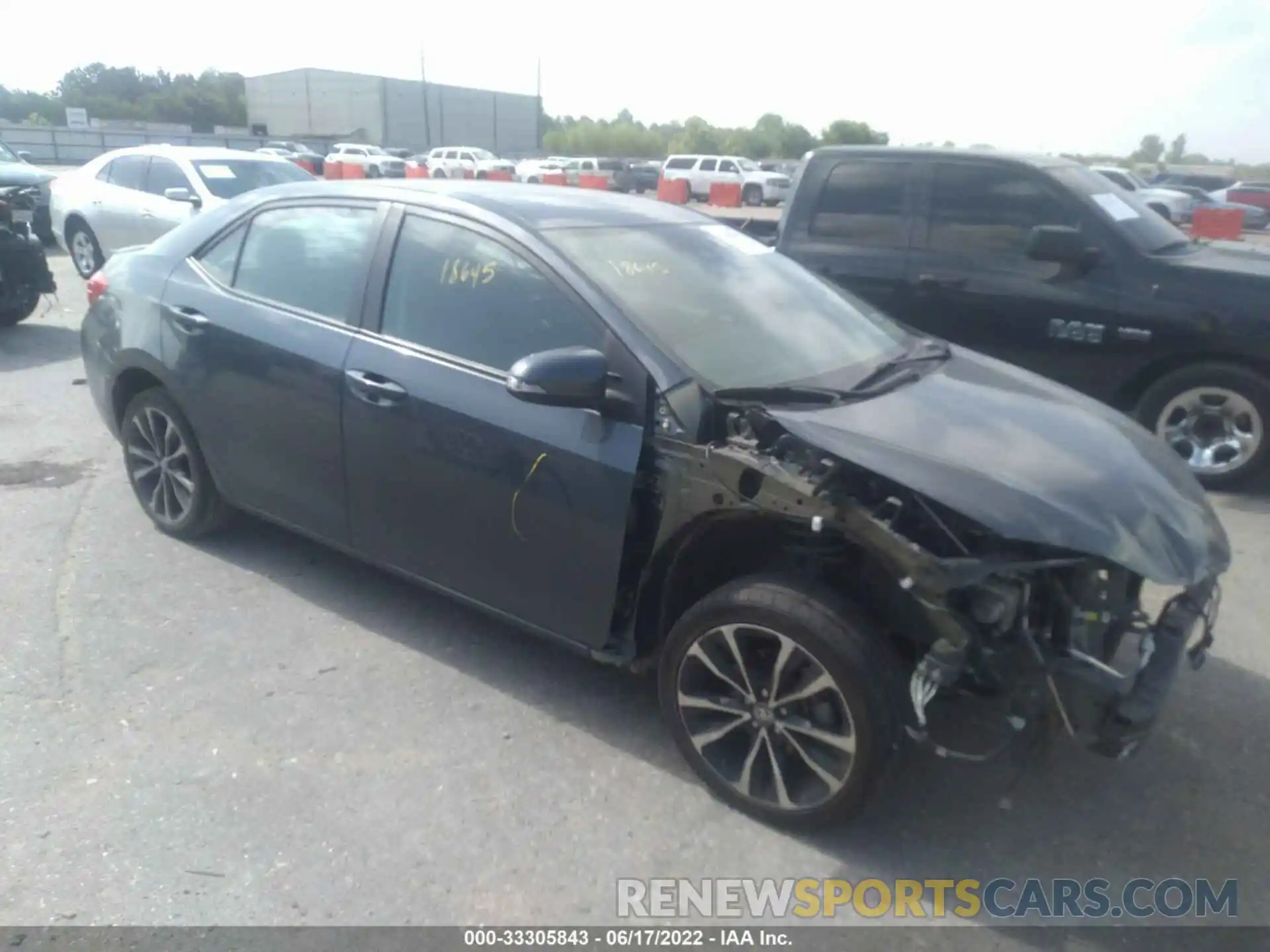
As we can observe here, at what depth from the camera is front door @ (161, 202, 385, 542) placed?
4023 mm

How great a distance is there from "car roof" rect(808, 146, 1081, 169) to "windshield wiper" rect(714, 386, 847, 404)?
4053 mm

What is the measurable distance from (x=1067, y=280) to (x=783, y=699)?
14.4 feet

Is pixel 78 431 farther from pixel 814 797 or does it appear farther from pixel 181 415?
pixel 814 797

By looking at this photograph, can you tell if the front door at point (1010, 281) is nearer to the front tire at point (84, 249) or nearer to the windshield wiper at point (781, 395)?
the windshield wiper at point (781, 395)

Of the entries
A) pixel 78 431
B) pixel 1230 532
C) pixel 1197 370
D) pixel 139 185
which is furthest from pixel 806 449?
pixel 139 185

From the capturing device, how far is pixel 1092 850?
121 inches

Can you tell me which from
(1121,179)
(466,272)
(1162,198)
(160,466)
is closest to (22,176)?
(160,466)

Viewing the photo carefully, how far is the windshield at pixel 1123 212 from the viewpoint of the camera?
6.31 m

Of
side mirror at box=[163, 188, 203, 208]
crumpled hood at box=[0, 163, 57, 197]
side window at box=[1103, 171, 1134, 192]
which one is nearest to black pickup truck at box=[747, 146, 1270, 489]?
side mirror at box=[163, 188, 203, 208]

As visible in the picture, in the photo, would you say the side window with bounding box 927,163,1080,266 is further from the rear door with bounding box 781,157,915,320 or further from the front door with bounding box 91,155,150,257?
the front door with bounding box 91,155,150,257

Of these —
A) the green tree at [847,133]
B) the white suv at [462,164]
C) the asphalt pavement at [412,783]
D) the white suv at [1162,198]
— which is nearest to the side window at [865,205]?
the asphalt pavement at [412,783]

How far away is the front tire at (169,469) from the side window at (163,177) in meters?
7.50

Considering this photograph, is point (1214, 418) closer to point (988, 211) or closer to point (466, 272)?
point (988, 211)

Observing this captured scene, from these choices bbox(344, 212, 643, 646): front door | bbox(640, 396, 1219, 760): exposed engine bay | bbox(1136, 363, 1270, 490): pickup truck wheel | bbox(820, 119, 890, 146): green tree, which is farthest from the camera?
bbox(820, 119, 890, 146): green tree
